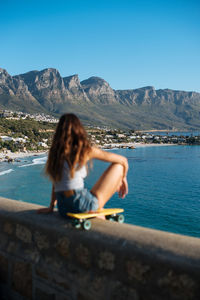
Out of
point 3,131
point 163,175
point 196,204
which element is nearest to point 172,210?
point 196,204

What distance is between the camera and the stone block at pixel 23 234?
9.28ft

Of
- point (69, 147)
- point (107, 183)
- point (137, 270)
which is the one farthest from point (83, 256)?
point (69, 147)

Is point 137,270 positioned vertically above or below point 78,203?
below

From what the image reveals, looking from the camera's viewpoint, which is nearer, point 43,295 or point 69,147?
point 43,295

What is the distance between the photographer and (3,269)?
307cm

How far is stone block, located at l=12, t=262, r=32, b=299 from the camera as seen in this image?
2826 mm

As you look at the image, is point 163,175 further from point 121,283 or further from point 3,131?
point 3,131

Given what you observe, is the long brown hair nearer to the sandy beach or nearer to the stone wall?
the stone wall

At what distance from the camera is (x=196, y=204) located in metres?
30.3

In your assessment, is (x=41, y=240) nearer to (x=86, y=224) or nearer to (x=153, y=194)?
(x=86, y=224)

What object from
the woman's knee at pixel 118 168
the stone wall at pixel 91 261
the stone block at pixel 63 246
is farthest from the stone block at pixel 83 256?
the woman's knee at pixel 118 168

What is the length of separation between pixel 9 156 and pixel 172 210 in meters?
54.4

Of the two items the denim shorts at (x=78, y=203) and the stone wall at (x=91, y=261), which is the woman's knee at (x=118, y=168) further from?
the stone wall at (x=91, y=261)

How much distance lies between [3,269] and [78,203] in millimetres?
1152
